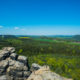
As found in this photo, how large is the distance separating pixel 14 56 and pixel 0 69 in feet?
35.0

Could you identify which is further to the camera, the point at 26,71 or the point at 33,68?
the point at 33,68

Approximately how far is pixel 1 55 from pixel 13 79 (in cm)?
1277

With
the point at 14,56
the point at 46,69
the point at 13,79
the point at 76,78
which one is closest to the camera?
the point at 46,69

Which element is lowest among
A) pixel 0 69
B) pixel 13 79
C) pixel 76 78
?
pixel 76 78

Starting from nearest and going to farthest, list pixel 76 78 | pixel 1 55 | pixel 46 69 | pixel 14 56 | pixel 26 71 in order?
pixel 46 69, pixel 26 71, pixel 1 55, pixel 14 56, pixel 76 78

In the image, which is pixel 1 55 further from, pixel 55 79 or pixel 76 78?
pixel 76 78

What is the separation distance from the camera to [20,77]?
3023cm

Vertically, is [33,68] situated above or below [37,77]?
below

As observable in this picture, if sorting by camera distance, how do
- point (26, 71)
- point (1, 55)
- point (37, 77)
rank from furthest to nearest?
point (1, 55) → point (26, 71) → point (37, 77)

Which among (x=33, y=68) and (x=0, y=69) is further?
(x=33, y=68)

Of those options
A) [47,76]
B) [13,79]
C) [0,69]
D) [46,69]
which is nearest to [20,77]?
[13,79]

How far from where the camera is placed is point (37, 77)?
761 inches

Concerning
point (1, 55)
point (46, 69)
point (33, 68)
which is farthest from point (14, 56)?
point (46, 69)

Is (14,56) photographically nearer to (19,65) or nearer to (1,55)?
(1,55)
